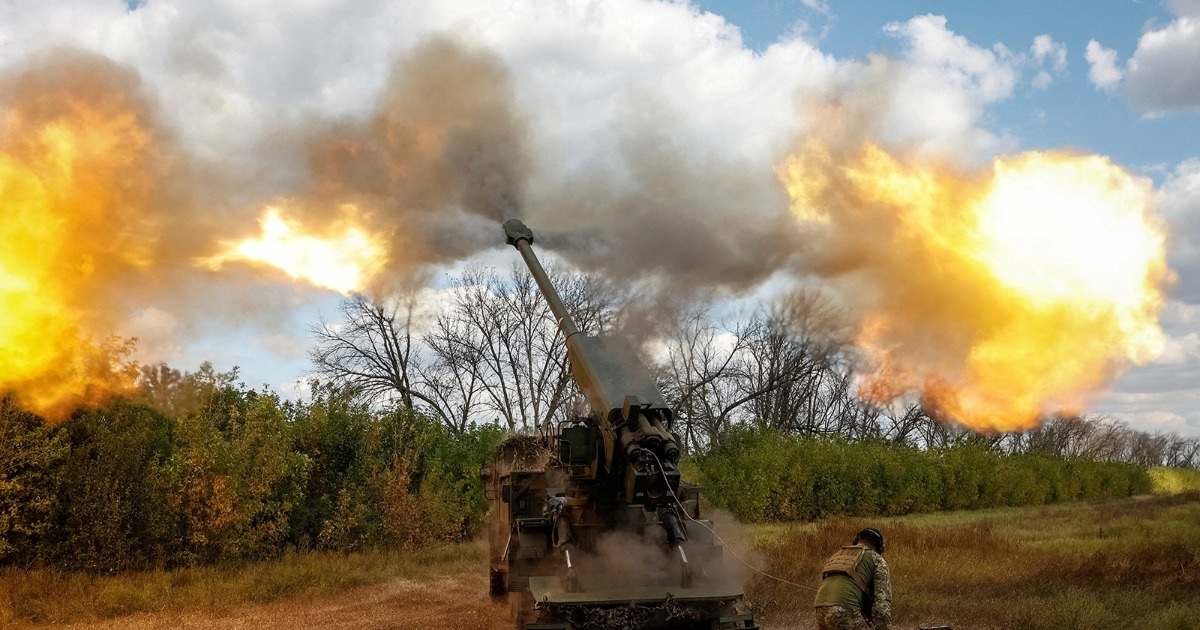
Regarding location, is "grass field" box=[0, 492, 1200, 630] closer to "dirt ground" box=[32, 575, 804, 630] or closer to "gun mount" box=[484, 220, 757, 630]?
"dirt ground" box=[32, 575, 804, 630]

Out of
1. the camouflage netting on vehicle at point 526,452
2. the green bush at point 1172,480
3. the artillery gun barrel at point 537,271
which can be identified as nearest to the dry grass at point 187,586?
the camouflage netting on vehicle at point 526,452

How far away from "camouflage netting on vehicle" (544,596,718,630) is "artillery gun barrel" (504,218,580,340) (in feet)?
12.3

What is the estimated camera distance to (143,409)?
18031 millimetres

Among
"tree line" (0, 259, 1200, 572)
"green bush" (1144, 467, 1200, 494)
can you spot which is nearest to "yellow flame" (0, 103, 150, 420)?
"tree line" (0, 259, 1200, 572)

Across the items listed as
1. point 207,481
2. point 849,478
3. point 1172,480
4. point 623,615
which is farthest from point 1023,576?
point 1172,480

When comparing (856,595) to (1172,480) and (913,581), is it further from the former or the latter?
(1172,480)

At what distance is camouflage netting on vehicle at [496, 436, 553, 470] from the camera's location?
1436 centimetres

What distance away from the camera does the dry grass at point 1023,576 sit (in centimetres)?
1243

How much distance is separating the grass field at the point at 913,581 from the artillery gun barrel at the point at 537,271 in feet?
11.5

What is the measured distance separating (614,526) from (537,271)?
13.3ft

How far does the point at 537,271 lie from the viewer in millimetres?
13773

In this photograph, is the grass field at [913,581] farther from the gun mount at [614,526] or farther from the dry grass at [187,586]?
the gun mount at [614,526]

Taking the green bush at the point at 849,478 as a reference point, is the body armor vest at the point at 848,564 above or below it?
below

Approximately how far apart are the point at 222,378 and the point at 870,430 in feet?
118
